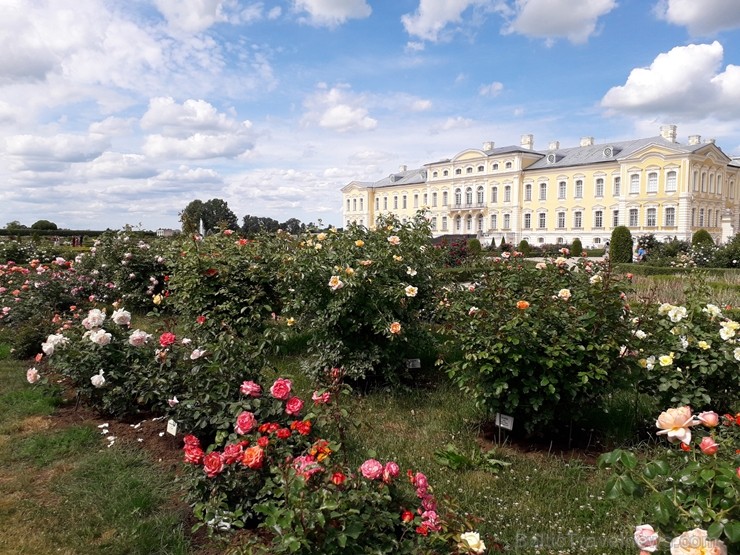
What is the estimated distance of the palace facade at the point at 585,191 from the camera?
40.5 meters

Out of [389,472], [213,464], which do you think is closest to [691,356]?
[389,472]

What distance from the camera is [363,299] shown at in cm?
422

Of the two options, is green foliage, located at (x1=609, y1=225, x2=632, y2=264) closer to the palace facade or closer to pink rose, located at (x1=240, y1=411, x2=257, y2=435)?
the palace facade

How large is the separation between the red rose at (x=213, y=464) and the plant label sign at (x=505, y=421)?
5.74ft

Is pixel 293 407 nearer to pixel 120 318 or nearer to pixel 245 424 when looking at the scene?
pixel 245 424

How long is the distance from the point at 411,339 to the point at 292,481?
2658 millimetres

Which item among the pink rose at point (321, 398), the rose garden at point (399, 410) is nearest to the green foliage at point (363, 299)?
the rose garden at point (399, 410)

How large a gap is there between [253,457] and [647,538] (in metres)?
1.34

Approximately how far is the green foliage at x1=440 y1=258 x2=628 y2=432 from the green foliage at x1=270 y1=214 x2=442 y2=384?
0.81 meters

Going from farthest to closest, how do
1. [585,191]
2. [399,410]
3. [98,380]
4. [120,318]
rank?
[585,191] < [120,318] < [399,410] < [98,380]

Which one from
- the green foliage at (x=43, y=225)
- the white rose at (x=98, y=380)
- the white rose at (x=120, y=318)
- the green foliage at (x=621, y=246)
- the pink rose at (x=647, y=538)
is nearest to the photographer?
the pink rose at (x=647, y=538)

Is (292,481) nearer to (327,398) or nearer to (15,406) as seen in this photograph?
(327,398)

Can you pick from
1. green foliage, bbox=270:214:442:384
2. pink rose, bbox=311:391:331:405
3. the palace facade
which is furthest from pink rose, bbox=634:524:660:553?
the palace facade

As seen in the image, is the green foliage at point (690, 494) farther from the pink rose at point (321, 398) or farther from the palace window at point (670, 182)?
the palace window at point (670, 182)
